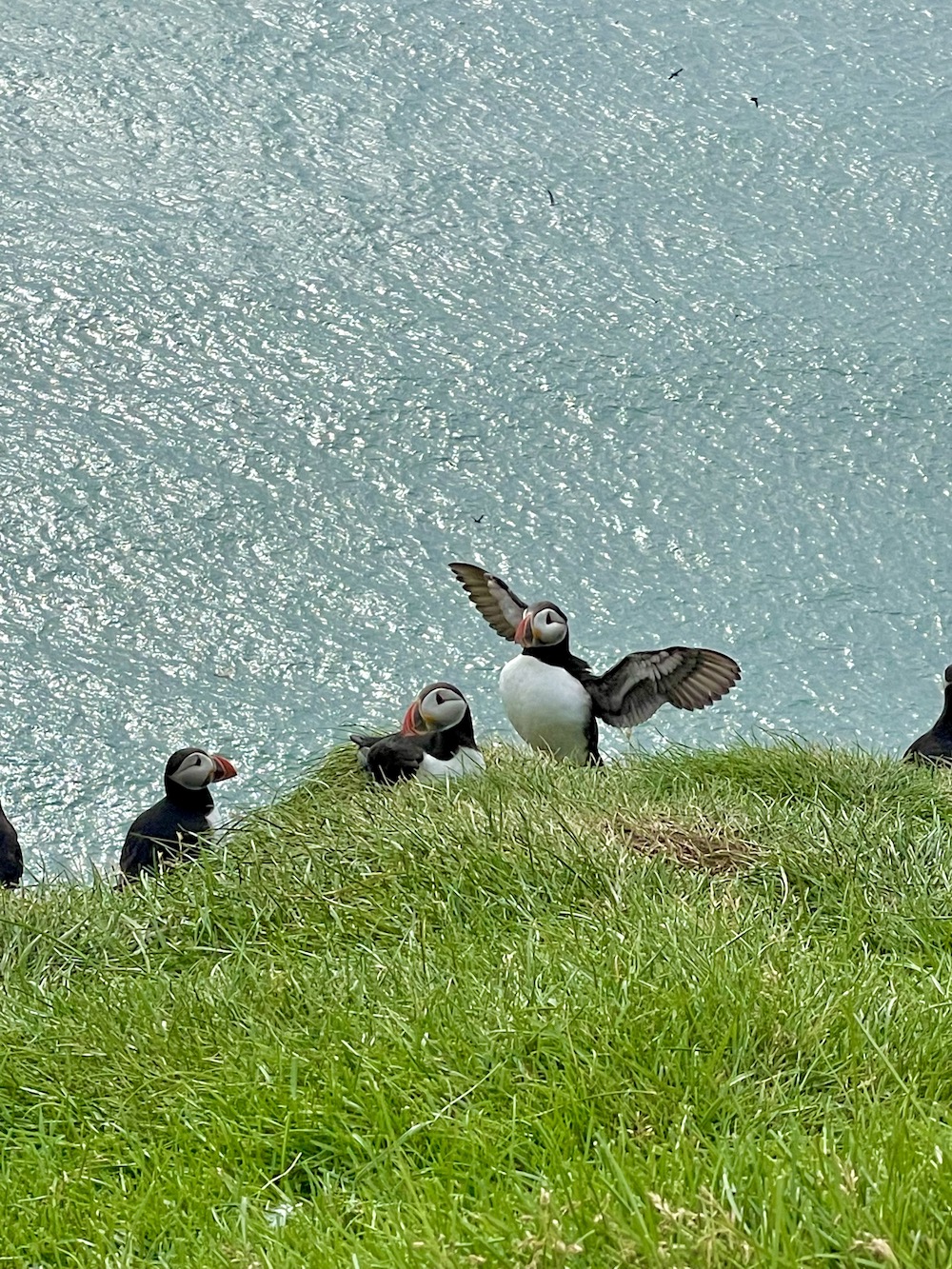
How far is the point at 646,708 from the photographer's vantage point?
145 inches

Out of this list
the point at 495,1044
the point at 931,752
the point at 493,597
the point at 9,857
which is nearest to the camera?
the point at 495,1044

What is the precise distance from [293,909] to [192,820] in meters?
0.85

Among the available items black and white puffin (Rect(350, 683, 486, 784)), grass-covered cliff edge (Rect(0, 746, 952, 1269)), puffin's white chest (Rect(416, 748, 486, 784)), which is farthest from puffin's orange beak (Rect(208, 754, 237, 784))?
grass-covered cliff edge (Rect(0, 746, 952, 1269))

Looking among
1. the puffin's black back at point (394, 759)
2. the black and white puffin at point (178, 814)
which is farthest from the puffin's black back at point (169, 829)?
the puffin's black back at point (394, 759)

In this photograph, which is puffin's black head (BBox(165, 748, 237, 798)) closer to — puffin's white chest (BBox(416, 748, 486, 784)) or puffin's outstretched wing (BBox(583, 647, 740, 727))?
puffin's white chest (BBox(416, 748, 486, 784))

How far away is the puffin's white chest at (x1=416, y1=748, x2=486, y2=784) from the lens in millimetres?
3080

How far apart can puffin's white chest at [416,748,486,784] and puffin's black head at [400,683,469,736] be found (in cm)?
7

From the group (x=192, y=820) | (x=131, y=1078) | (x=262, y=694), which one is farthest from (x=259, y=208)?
(x=131, y=1078)

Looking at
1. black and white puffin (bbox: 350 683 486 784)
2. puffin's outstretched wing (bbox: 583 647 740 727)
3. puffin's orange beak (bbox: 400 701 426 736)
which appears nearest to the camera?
black and white puffin (bbox: 350 683 486 784)

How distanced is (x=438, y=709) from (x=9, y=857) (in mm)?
851

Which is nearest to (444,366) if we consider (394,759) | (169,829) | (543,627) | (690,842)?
(543,627)

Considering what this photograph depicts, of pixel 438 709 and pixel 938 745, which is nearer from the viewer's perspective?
pixel 438 709

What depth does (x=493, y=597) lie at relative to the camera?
13.3 feet

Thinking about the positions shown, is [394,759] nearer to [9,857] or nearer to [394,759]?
[394,759]
